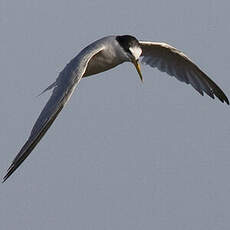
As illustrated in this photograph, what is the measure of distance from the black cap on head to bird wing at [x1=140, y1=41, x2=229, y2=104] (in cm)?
136

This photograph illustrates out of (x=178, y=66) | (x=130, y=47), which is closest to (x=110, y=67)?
(x=130, y=47)

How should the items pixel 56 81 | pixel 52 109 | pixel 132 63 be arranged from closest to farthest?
pixel 52 109
pixel 56 81
pixel 132 63

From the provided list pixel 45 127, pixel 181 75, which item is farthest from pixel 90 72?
pixel 45 127

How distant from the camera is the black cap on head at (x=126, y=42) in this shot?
→ 1173cm

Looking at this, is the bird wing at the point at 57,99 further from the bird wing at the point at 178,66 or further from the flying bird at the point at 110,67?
the bird wing at the point at 178,66

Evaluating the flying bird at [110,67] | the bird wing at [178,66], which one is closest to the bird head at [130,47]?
the flying bird at [110,67]

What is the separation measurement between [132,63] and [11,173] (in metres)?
4.03

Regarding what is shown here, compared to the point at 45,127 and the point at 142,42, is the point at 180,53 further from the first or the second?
the point at 45,127

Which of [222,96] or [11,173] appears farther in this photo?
[222,96]

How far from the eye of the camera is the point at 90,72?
11898 millimetres

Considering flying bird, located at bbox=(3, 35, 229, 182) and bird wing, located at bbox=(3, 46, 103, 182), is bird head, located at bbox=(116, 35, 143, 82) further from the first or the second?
bird wing, located at bbox=(3, 46, 103, 182)

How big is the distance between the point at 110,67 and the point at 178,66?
84.9 inches

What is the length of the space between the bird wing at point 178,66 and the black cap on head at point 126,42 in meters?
1.36

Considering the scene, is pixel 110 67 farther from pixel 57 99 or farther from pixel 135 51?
pixel 57 99
